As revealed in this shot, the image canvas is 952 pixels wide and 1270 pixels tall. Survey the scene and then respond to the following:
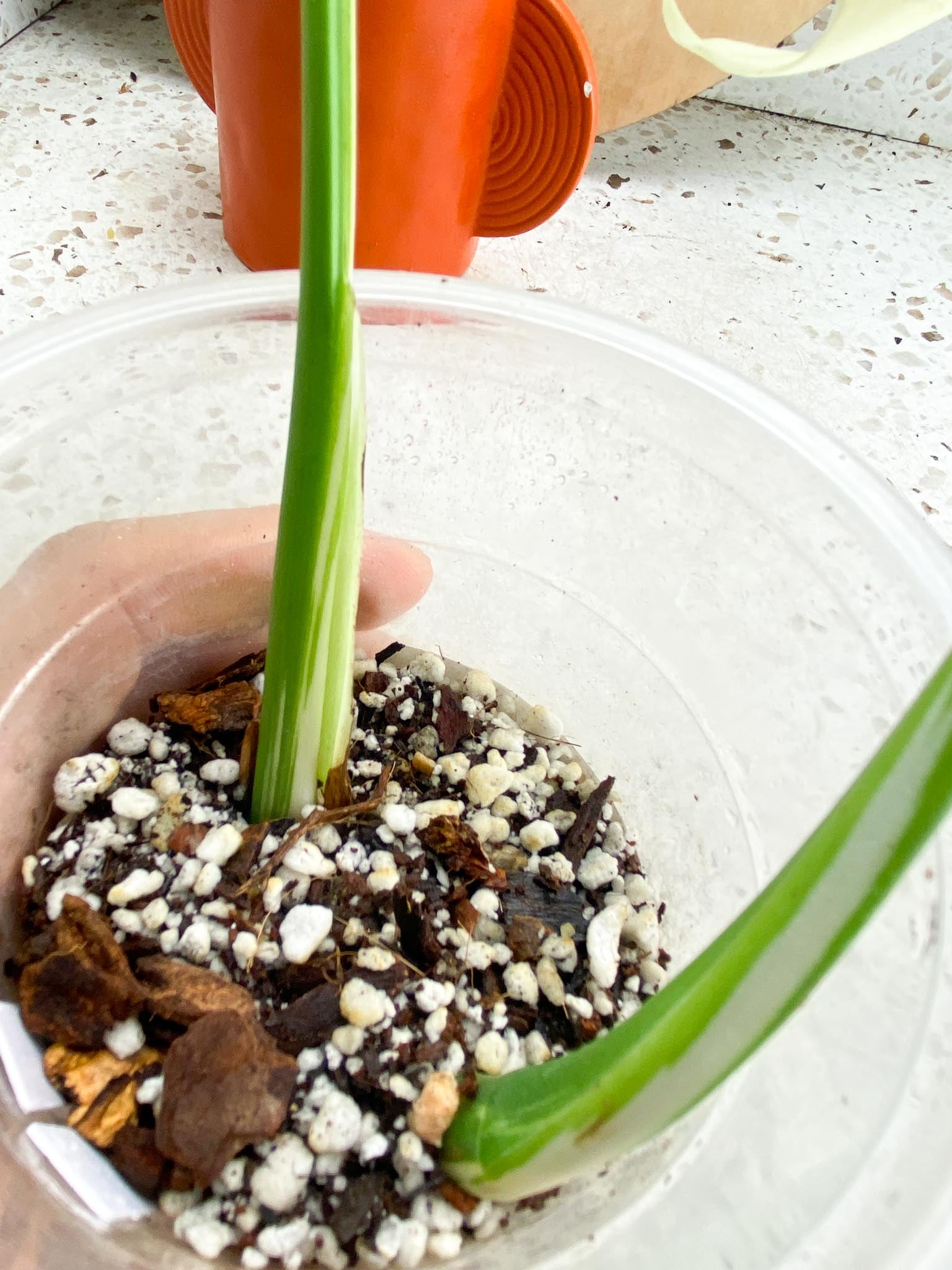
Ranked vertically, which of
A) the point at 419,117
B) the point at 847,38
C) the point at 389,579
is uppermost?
the point at 419,117

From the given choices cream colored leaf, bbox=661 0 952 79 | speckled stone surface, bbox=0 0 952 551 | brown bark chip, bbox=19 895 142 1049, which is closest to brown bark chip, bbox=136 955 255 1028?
brown bark chip, bbox=19 895 142 1049

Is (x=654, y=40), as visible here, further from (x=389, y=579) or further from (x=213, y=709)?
(x=213, y=709)

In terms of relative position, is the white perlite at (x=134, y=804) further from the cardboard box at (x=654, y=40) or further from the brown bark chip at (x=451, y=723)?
the cardboard box at (x=654, y=40)

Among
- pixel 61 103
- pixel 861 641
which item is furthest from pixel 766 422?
pixel 61 103

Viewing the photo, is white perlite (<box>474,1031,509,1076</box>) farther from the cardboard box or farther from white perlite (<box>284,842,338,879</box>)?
the cardboard box

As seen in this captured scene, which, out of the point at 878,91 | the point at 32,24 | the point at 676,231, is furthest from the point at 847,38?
the point at 32,24

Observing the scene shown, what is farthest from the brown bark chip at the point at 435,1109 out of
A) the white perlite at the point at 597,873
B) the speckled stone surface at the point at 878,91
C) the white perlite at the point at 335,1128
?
the speckled stone surface at the point at 878,91
